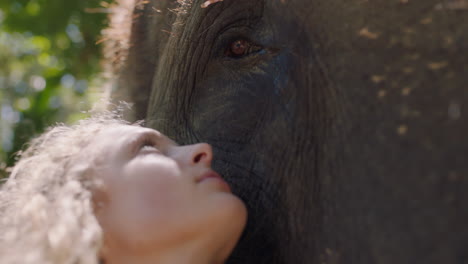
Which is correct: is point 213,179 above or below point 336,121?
below

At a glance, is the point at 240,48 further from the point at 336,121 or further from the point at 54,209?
the point at 54,209

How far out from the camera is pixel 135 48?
2529mm

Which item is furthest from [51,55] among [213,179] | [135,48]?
[213,179]

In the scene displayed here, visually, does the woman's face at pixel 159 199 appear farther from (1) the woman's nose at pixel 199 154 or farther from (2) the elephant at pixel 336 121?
(2) the elephant at pixel 336 121

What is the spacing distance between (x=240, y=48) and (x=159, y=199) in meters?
0.59

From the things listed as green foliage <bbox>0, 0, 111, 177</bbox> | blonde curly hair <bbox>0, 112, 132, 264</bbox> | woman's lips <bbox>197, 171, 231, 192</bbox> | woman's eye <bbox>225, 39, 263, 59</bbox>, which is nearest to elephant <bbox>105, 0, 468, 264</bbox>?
woman's eye <bbox>225, 39, 263, 59</bbox>

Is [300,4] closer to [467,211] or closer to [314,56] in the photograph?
[314,56]

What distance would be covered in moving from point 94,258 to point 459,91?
2.68 ft

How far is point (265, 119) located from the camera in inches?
61.5

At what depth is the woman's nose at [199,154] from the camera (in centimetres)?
150

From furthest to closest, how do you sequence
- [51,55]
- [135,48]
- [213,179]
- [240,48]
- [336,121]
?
[51,55] < [135,48] < [240,48] < [213,179] < [336,121]

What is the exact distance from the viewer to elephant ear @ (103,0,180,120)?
240 cm

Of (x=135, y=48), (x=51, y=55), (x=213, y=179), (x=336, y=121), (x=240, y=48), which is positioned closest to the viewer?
(x=336, y=121)

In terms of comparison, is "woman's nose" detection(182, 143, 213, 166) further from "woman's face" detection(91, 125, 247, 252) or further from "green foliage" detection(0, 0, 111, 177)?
"green foliage" detection(0, 0, 111, 177)
